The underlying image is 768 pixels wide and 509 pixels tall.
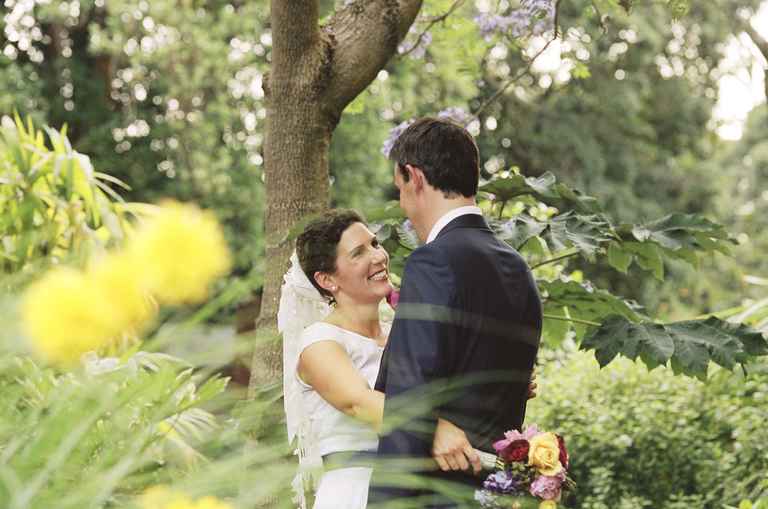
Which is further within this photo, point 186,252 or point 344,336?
point 344,336

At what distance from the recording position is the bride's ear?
3156mm

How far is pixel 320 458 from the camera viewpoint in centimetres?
309

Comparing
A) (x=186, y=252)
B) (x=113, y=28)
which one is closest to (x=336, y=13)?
(x=186, y=252)

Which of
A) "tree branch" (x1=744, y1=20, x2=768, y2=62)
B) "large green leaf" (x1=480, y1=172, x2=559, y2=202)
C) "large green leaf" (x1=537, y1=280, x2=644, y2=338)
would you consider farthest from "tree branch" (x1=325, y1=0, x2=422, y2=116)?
"tree branch" (x1=744, y1=20, x2=768, y2=62)

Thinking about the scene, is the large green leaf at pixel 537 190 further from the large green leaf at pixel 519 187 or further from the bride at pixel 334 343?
the bride at pixel 334 343

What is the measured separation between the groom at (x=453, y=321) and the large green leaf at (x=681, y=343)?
2.22ft

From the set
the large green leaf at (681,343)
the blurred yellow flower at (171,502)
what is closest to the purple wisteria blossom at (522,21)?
the large green leaf at (681,343)

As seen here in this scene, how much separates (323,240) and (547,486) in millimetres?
1070

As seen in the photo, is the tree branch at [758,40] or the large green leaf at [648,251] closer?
the large green leaf at [648,251]

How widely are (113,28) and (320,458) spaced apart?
38.2 ft

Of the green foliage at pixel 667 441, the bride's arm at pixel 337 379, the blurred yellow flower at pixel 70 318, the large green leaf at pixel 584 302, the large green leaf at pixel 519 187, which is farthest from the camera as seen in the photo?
the green foliage at pixel 667 441

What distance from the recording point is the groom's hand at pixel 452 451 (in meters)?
2.47

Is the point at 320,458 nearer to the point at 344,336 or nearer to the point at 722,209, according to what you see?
the point at 344,336

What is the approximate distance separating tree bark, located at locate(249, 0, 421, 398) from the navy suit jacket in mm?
1288
